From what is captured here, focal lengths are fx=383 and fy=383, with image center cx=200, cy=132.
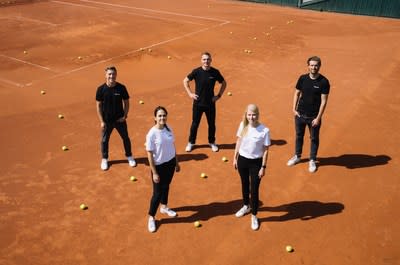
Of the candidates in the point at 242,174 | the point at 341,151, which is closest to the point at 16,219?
the point at 242,174

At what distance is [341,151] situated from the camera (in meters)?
8.92

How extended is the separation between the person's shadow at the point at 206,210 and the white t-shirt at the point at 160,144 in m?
1.35

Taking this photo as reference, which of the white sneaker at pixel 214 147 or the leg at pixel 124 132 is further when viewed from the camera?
the white sneaker at pixel 214 147

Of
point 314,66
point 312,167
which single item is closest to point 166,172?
point 314,66

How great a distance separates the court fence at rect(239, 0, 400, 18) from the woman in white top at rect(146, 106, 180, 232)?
2213 cm

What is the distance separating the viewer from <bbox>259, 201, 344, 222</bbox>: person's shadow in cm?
682

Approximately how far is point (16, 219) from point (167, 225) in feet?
8.83

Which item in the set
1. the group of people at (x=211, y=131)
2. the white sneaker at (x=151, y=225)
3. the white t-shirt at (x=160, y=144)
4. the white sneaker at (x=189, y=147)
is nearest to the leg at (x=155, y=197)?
the group of people at (x=211, y=131)

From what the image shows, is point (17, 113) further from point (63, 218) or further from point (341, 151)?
point (341, 151)

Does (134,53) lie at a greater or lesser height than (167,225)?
greater

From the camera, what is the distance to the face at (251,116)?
5672 millimetres

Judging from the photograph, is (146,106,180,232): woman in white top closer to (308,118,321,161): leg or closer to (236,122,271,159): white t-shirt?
(236,122,271,159): white t-shirt

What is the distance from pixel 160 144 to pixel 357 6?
2255cm

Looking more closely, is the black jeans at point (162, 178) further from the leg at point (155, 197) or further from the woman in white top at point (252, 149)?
the woman in white top at point (252, 149)
